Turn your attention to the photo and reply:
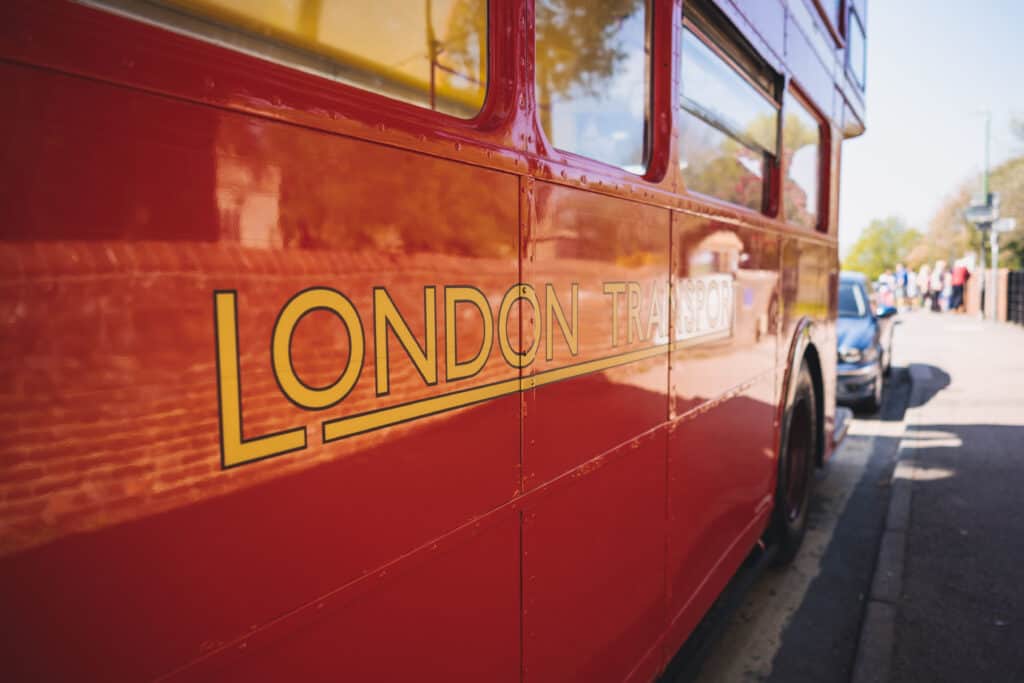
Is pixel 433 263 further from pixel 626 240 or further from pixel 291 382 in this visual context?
pixel 626 240

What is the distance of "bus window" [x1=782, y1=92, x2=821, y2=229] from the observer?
10.7 ft

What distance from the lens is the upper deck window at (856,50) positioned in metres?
4.52

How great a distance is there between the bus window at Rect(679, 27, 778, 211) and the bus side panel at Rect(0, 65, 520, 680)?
1500 millimetres

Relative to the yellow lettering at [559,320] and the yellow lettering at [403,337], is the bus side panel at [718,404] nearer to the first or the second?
the yellow lettering at [559,320]

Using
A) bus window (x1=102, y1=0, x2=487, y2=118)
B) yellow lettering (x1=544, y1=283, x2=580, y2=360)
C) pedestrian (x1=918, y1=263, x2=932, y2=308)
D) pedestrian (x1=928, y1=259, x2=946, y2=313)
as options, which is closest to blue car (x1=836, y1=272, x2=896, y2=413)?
yellow lettering (x1=544, y1=283, x2=580, y2=360)

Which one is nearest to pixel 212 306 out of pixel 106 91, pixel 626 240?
pixel 106 91

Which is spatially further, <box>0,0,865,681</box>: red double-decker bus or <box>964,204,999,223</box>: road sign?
<box>964,204,999,223</box>: road sign

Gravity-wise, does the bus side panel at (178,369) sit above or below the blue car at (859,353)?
above

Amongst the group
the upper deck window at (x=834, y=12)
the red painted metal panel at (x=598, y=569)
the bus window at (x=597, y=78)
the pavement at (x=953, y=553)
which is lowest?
the pavement at (x=953, y=553)

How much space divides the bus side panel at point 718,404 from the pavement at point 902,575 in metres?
0.52

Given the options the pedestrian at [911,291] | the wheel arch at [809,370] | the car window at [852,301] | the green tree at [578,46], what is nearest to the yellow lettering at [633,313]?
the green tree at [578,46]

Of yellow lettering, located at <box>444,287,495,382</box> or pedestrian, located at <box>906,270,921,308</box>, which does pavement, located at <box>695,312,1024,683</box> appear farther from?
pedestrian, located at <box>906,270,921,308</box>

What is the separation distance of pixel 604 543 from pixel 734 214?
1.46 metres

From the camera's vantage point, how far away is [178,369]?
0.79 metres
